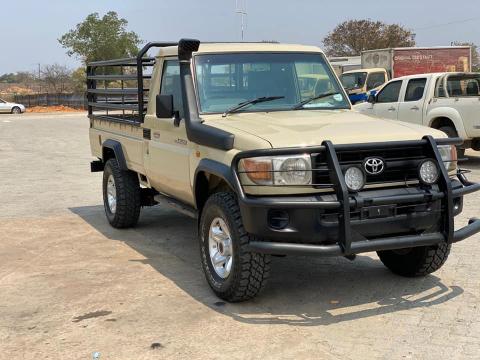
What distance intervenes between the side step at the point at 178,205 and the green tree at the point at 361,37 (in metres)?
56.7

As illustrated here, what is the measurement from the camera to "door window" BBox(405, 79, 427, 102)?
12.9 metres

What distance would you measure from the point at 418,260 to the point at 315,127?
1.53m

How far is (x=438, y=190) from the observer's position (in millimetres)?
4590

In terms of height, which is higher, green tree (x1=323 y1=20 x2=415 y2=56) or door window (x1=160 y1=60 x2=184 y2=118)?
green tree (x1=323 y1=20 x2=415 y2=56)

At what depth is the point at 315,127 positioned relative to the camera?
480cm

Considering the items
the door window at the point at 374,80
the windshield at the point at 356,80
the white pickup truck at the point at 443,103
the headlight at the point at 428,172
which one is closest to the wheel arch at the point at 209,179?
the headlight at the point at 428,172

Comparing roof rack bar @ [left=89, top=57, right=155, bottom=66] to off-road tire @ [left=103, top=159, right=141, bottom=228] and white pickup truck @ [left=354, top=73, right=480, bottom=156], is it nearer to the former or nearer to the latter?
off-road tire @ [left=103, top=159, right=141, bottom=228]

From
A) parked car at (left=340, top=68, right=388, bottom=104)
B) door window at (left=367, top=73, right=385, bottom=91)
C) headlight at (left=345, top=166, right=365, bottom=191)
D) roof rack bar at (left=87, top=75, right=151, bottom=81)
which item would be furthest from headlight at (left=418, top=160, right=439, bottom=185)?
door window at (left=367, top=73, right=385, bottom=91)

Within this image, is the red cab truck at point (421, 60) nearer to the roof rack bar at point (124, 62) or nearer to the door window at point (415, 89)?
the door window at point (415, 89)

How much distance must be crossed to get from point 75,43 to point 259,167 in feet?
212

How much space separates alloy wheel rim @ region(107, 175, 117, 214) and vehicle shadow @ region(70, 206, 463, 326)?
37.5 inches

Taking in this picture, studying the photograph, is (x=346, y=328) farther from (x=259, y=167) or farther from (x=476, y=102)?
(x=476, y=102)

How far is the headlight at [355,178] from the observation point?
4.37 meters

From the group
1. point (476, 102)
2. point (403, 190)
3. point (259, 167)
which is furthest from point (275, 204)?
point (476, 102)
